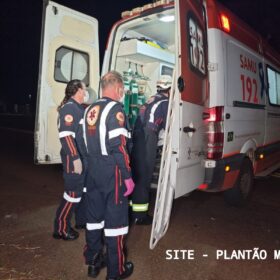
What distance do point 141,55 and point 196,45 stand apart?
88.4 inches

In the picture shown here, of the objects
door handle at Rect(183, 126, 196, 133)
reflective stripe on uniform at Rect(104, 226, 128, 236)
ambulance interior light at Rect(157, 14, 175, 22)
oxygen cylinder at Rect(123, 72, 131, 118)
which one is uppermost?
ambulance interior light at Rect(157, 14, 175, 22)

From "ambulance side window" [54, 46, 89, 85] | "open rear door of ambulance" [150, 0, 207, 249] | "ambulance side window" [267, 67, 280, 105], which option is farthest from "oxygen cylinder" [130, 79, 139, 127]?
"open rear door of ambulance" [150, 0, 207, 249]

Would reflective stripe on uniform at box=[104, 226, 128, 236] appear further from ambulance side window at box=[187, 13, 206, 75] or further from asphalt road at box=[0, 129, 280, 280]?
ambulance side window at box=[187, 13, 206, 75]

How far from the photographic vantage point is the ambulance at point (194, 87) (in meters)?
3.05

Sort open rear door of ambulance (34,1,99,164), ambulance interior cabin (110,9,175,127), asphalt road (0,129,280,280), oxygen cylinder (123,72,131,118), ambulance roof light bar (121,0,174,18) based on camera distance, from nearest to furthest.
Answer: asphalt road (0,129,280,280), ambulance roof light bar (121,0,174,18), open rear door of ambulance (34,1,99,164), ambulance interior cabin (110,9,175,127), oxygen cylinder (123,72,131,118)

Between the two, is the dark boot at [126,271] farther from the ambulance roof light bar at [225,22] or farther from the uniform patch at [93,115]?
the ambulance roof light bar at [225,22]

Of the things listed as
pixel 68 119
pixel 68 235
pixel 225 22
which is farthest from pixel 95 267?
pixel 225 22

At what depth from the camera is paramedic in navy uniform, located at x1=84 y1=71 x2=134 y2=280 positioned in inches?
99.8

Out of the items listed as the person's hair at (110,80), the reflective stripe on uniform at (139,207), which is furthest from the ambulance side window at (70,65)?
the reflective stripe on uniform at (139,207)

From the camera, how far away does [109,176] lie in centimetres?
259

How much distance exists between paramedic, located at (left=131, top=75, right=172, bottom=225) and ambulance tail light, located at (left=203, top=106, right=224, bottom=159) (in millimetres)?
541

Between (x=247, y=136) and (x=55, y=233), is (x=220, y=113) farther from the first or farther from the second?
(x=55, y=233)

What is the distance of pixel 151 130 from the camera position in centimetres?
382

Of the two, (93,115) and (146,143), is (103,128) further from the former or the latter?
(146,143)
